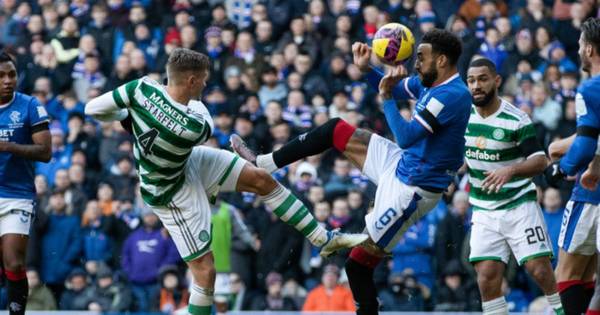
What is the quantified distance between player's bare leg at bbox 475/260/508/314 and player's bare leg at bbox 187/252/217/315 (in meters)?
2.38

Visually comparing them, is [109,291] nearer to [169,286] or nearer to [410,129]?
[169,286]

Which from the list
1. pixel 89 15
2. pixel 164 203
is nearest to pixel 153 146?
pixel 164 203

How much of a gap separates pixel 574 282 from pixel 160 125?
3.81 metres

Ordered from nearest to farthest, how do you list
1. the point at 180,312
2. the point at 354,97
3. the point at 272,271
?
the point at 180,312, the point at 272,271, the point at 354,97

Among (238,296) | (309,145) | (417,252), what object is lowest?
(238,296)

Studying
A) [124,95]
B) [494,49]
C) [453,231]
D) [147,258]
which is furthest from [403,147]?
[494,49]

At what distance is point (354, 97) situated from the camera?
64.6ft

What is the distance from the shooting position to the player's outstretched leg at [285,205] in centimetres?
1205

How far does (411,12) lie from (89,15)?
551 centimetres

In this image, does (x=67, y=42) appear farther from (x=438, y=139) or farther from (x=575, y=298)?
(x=575, y=298)

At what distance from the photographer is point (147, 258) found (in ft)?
59.9

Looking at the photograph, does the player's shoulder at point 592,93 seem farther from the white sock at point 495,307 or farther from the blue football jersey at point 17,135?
the blue football jersey at point 17,135

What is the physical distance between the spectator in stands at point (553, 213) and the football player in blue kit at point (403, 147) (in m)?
5.37

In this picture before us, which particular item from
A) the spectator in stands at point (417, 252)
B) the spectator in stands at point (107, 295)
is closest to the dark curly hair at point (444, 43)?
the spectator in stands at point (417, 252)
